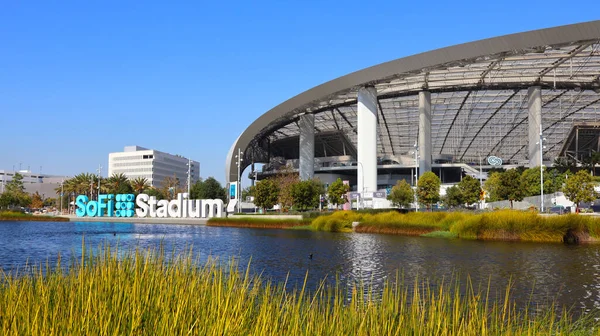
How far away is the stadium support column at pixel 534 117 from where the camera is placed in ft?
223

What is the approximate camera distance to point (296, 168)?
11456 centimetres

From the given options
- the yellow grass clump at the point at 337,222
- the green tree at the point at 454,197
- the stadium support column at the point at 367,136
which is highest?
the stadium support column at the point at 367,136

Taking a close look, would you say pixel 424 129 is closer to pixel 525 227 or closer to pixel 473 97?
pixel 473 97

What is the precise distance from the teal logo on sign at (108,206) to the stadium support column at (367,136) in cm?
3200

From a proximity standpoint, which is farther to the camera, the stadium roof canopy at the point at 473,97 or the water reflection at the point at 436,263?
the stadium roof canopy at the point at 473,97

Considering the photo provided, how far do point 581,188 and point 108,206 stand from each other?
5893cm

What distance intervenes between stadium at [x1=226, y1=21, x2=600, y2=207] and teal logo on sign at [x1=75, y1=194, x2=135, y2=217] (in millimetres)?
17561

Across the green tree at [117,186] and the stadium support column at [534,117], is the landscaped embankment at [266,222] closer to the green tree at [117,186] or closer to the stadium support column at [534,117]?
the stadium support column at [534,117]

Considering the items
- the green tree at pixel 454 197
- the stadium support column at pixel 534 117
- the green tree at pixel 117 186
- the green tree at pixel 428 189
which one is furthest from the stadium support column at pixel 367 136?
the green tree at pixel 117 186

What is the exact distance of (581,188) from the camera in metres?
48.3

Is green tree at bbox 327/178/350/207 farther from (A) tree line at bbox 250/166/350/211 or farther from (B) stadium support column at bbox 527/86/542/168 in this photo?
(B) stadium support column at bbox 527/86/542/168

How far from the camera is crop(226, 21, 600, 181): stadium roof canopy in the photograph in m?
55.6

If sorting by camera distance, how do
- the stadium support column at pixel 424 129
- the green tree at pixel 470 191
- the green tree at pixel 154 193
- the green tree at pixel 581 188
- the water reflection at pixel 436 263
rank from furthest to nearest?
the green tree at pixel 154 193 → the stadium support column at pixel 424 129 → the green tree at pixel 470 191 → the green tree at pixel 581 188 → the water reflection at pixel 436 263

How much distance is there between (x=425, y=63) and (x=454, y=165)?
157ft
